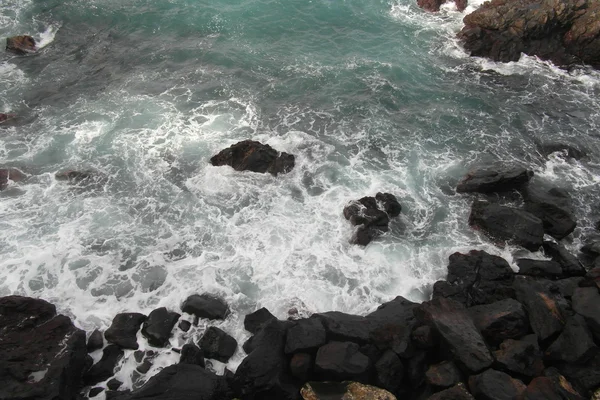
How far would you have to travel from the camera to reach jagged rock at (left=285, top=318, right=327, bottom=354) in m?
12.1

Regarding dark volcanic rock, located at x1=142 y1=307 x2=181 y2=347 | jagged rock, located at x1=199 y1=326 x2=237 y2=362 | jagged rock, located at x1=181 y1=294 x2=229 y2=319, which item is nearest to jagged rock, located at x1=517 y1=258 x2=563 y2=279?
jagged rock, located at x1=199 y1=326 x2=237 y2=362

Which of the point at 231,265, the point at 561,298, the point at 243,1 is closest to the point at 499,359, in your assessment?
the point at 561,298

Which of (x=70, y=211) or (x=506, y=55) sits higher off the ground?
(x=506, y=55)

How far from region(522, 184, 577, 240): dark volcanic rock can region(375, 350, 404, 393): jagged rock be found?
10.6 m

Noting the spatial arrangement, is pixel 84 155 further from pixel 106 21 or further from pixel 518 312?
pixel 518 312

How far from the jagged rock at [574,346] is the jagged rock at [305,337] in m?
7.17

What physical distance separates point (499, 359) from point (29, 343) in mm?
14568

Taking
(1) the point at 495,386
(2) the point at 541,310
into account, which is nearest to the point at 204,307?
(1) the point at 495,386

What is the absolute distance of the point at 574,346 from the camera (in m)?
12.0

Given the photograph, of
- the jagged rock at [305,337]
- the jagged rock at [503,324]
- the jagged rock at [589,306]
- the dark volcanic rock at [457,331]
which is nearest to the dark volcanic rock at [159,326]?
the jagged rock at [305,337]

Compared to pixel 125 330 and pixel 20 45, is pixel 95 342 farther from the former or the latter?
pixel 20 45

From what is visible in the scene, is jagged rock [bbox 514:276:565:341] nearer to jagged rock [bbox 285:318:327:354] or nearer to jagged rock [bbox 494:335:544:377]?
jagged rock [bbox 494:335:544:377]

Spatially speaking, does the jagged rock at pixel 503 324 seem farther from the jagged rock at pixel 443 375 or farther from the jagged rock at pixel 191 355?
the jagged rock at pixel 191 355

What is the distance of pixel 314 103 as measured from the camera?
80.5 ft
